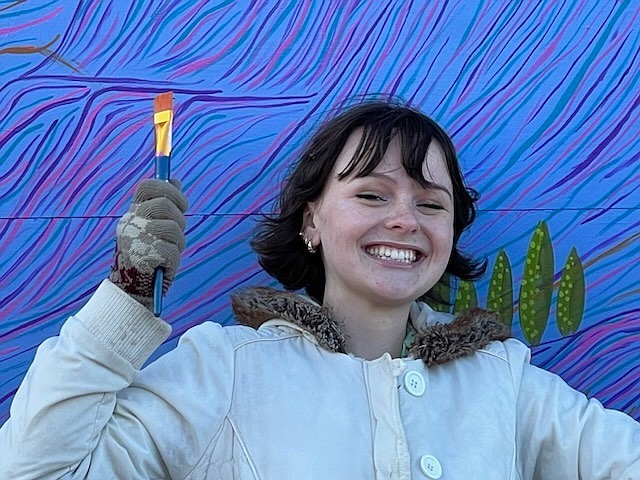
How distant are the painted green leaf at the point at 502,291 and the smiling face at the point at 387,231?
321mm

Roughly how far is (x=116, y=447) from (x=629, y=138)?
1145 millimetres

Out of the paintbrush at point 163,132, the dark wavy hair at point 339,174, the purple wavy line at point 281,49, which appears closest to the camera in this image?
→ the paintbrush at point 163,132

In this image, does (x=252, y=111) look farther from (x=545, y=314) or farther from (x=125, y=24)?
(x=545, y=314)

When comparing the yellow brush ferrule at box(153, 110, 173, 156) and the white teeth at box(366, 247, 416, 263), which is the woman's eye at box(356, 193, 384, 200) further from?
the yellow brush ferrule at box(153, 110, 173, 156)

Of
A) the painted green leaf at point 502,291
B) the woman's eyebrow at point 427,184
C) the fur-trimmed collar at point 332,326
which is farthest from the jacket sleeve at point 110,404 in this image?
the painted green leaf at point 502,291

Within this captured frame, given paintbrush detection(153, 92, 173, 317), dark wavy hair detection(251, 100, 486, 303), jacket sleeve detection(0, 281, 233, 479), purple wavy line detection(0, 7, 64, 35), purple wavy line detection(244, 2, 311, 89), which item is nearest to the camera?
jacket sleeve detection(0, 281, 233, 479)

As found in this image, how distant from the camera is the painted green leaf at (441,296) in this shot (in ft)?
5.92

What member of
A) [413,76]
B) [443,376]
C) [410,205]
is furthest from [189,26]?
[443,376]

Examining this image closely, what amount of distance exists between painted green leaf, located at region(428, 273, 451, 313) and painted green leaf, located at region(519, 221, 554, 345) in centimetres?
14

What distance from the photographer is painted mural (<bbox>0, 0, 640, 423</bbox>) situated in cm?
167

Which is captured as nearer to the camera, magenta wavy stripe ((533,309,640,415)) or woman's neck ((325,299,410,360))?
woman's neck ((325,299,410,360))

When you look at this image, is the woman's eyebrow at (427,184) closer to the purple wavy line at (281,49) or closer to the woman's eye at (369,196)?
the woman's eye at (369,196)

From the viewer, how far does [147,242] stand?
127 centimetres

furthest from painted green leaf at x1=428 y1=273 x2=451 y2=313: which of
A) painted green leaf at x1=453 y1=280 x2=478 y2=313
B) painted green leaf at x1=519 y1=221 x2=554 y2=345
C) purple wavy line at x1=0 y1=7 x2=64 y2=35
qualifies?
purple wavy line at x1=0 y1=7 x2=64 y2=35
